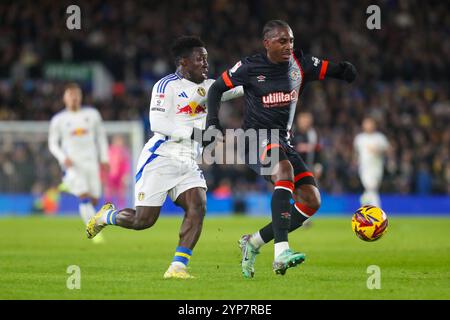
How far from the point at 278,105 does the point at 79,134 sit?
788 cm

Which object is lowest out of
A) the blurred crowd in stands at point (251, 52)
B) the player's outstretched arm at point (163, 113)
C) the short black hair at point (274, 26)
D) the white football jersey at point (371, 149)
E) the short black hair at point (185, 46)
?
the player's outstretched arm at point (163, 113)

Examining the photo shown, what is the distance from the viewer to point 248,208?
25875mm

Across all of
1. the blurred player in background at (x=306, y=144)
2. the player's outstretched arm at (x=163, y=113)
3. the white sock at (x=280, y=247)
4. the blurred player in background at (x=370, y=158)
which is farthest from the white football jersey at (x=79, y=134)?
the blurred player in background at (x=370, y=158)

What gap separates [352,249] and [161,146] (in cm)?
512

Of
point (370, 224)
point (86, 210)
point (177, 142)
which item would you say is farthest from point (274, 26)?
point (86, 210)

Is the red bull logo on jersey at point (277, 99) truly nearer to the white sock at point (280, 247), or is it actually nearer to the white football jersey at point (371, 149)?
the white sock at point (280, 247)

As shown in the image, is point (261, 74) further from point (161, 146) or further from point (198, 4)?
point (198, 4)

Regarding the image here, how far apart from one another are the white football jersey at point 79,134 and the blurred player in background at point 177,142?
6847 millimetres

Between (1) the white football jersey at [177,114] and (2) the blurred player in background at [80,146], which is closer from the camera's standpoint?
(1) the white football jersey at [177,114]

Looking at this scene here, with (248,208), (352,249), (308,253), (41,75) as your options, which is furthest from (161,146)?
(41,75)

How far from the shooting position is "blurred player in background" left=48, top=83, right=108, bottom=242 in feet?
52.2

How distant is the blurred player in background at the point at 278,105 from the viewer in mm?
8922

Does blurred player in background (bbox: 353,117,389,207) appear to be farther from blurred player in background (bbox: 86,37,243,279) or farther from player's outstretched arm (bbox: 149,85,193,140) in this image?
player's outstretched arm (bbox: 149,85,193,140)

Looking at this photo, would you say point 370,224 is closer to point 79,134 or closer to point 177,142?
point 177,142
